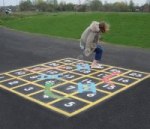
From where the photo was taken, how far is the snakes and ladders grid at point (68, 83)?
18.9ft

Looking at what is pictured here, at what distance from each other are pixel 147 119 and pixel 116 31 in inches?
460

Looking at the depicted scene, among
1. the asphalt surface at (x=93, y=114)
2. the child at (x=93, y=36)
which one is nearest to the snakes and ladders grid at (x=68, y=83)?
the asphalt surface at (x=93, y=114)

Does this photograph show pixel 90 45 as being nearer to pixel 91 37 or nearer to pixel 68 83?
pixel 91 37

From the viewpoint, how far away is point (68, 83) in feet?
23.0

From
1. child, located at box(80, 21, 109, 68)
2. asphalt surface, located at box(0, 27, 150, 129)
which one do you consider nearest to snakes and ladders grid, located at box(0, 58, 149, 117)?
asphalt surface, located at box(0, 27, 150, 129)

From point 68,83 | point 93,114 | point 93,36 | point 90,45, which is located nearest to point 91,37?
point 93,36

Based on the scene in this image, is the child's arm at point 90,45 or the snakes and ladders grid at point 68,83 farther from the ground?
the child's arm at point 90,45

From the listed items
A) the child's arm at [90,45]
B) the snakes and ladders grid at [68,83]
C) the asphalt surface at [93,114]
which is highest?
the child's arm at [90,45]

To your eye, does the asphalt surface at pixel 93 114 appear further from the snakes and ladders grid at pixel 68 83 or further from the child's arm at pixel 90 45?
the child's arm at pixel 90 45

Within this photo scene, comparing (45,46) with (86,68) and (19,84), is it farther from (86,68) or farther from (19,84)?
(19,84)

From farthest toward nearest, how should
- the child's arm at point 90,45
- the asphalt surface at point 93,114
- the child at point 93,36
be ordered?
the child's arm at point 90,45
the child at point 93,36
the asphalt surface at point 93,114

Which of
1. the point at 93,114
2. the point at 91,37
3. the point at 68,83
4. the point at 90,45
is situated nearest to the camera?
the point at 93,114

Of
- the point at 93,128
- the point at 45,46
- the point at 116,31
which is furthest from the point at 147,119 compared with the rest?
the point at 116,31

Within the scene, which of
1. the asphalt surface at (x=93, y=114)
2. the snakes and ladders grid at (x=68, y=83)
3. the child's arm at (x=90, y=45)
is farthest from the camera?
the child's arm at (x=90, y=45)
